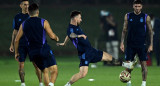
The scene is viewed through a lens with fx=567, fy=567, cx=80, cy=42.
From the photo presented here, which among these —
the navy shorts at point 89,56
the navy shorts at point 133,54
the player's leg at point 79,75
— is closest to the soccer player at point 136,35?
the navy shorts at point 133,54

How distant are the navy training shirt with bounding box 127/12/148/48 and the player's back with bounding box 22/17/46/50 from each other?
3.55m

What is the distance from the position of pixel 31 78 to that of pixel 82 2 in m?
23.7

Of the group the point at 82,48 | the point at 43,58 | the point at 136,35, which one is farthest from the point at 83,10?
the point at 43,58

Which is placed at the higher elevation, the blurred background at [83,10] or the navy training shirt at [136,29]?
the navy training shirt at [136,29]

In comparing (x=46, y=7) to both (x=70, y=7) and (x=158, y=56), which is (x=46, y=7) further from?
(x=158, y=56)

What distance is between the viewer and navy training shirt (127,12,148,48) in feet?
51.7

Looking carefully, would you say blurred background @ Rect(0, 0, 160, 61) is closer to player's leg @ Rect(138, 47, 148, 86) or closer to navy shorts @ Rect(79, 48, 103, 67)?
player's leg @ Rect(138, 47, 148, 86)

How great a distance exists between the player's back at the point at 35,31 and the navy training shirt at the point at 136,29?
11.7 feet

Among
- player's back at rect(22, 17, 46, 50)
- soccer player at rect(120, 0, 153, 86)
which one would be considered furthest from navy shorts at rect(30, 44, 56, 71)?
soccer player at rect(120, 0, 153, 86)

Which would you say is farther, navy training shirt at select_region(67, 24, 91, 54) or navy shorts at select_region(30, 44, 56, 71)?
navy training shirt at select_region(67, 24, 91, 54)

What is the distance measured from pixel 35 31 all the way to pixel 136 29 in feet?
12.7

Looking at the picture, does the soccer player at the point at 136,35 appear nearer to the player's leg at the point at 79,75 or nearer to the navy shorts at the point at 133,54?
the navy shorts at the point at 133,54

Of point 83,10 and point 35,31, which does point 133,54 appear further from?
point 83,10

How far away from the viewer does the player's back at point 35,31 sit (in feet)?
42.6
